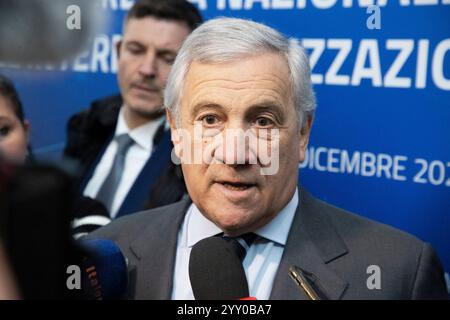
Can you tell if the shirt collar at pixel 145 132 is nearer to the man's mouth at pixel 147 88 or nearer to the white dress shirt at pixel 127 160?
the white dress shirt at pixel 127 160

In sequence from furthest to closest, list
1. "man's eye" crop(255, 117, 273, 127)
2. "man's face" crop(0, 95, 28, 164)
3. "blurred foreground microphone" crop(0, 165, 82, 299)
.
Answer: "man's face" crop(0, 95, 28, 164) < "man's eye" crop(255, 117, 273, 127) < "blurred foreground microphone" crop(0, 165, 82, 299)

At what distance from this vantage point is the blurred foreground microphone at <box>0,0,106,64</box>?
2.47 meters

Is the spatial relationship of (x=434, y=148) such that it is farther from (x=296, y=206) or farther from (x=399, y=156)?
(x=296, y=206)

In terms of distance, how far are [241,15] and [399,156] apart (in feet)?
2.73

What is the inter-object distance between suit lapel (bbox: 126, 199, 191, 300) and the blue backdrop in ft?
2.30

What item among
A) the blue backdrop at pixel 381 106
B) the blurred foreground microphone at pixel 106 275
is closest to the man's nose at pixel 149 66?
the blue backdrop at pixel 381 106

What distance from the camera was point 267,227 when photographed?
1564 millimetres

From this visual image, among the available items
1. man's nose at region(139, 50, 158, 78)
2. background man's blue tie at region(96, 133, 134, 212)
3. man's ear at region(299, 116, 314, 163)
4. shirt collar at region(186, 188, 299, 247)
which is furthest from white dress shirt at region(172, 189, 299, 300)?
man's nose at region(139, 50, 158, 78)

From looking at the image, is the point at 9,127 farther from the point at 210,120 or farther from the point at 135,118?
the point at 135,118

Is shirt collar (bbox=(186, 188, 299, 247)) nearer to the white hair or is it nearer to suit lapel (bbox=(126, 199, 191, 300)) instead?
suit lapel (bbox=(126, 199, 191, 300))

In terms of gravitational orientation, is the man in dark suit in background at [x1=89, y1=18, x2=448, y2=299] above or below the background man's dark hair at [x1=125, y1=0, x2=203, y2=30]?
below

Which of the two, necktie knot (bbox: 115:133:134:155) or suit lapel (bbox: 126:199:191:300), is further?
necktie knot (bbox: 115:133:134:155)

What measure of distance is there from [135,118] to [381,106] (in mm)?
1102

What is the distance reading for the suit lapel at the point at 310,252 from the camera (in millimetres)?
1420
